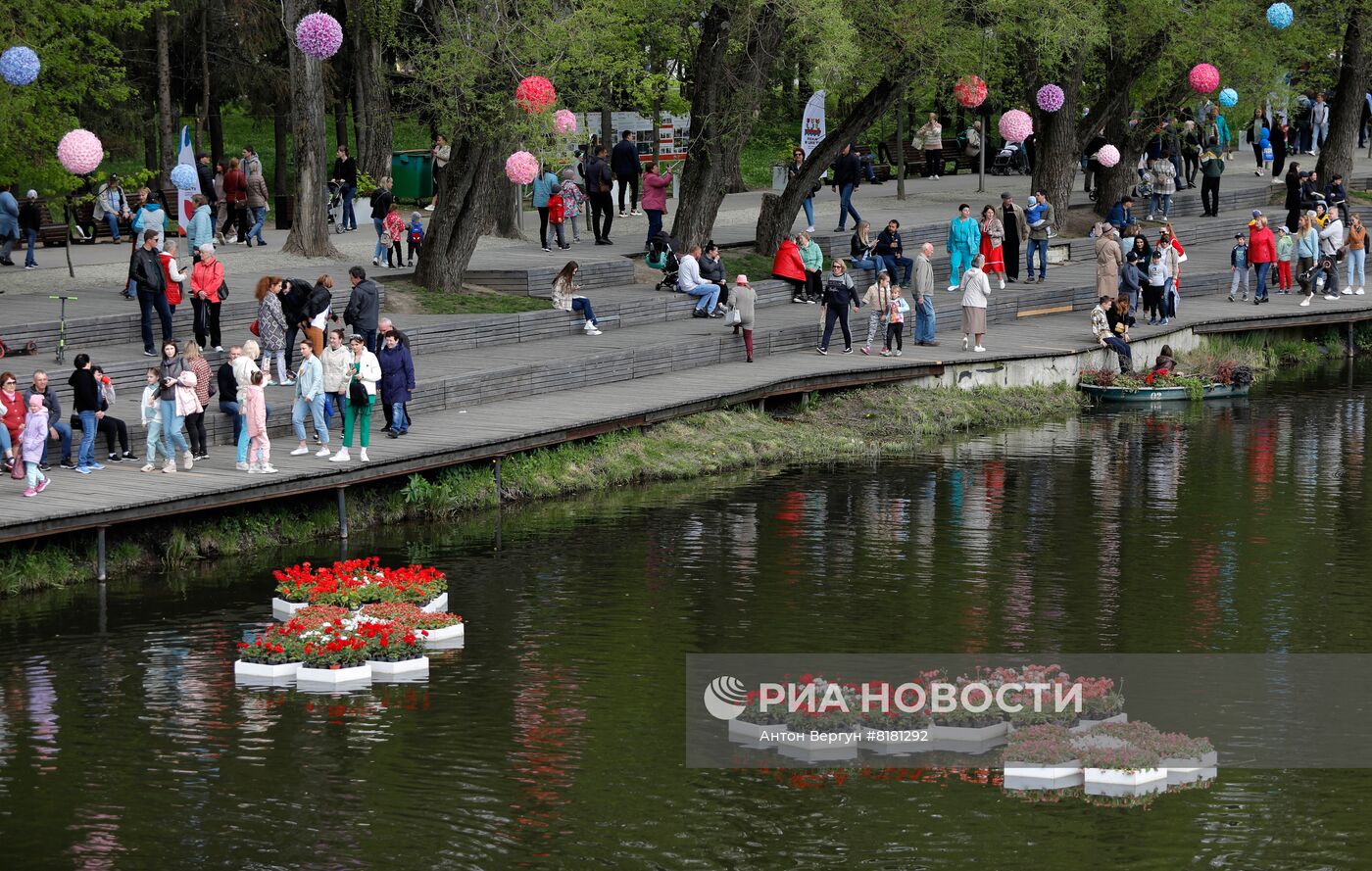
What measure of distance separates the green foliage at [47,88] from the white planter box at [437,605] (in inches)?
453

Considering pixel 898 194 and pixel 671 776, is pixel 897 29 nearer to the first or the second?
pixel 898 194

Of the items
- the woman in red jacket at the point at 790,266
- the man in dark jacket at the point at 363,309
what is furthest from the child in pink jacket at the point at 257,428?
the woman in red jacket at the point at 790,266

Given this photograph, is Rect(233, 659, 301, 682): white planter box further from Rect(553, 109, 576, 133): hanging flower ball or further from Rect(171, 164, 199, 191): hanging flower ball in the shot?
Rect(171, 164, 199, 191): hanging flower ball

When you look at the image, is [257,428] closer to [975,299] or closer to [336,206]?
[975,299]

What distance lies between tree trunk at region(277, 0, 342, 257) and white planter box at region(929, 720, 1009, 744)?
2005 cm

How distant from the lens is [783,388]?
27984mm

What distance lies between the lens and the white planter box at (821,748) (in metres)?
14.8

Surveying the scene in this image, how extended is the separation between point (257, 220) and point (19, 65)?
30.9ft

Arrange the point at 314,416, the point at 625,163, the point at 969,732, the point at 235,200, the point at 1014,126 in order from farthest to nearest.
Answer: the point at 625,163
the point at 1014,126
the point at 235,200
the point at 314,416
the point at 969,732

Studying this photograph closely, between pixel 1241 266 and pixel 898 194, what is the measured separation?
382 inches

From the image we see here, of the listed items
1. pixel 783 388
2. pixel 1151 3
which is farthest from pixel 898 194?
pixel 783 388

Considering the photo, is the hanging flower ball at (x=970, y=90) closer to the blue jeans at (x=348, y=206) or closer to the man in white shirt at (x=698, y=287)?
the man in white shirt at (x=698, y=287)

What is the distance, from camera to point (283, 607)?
18641 millimetres

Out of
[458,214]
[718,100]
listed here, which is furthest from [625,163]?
[458,214]
